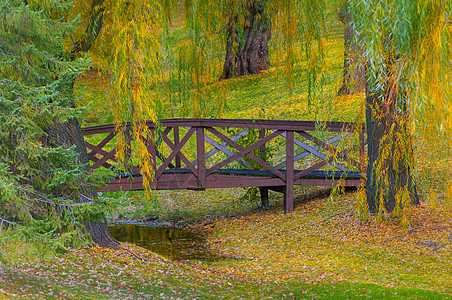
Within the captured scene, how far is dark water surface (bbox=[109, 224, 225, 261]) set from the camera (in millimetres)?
9258

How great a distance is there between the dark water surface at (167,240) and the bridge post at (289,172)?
205 cm

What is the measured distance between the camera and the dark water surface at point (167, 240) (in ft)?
30.4

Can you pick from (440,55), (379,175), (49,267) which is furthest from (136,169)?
(440,55)

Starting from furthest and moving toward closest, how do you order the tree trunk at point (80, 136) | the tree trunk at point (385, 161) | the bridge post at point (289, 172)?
the bridge post at point (289, 172) → the tree trunk at point (385, 161) → the tree trunk at point (80, 136)

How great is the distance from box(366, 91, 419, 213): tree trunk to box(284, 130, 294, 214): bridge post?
1912 millimetres

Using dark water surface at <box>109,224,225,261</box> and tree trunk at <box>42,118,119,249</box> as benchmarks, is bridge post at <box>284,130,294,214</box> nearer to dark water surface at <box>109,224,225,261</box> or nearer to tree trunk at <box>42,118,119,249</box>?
dark water surface at <box>109,224,225,261</box>

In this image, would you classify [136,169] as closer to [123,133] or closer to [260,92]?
[123,133]

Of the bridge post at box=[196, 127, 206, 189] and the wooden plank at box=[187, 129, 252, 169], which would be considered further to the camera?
the wooden plank at box=[187, 129, 252, 169]

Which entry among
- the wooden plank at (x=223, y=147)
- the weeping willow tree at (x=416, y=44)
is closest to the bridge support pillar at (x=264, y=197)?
the wooden plank at (x=223, y=147)

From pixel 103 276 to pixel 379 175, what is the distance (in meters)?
4.59

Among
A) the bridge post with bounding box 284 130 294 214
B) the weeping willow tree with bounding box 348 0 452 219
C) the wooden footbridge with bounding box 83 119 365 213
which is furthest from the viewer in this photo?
the bridge post with bounding box 284 130 294 214

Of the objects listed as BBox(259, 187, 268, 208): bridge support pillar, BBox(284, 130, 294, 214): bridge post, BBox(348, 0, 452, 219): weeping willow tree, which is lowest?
BBox(259, 187, 268, 208): bridge support pillar

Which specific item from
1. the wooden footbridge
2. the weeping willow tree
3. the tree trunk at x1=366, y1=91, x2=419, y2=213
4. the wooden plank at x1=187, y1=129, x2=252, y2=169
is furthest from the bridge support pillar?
the weeping willow tree

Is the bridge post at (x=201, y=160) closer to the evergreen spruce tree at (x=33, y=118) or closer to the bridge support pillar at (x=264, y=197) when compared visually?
the bridge support pillar at (x=264, y=197)
